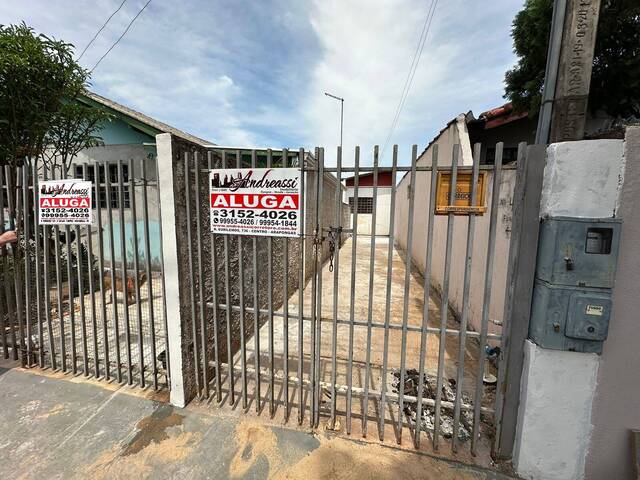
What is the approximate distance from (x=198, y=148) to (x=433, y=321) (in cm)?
418

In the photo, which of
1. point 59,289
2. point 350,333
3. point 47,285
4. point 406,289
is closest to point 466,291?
point 406,289

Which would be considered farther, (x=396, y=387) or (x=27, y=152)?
(x=27, y=152)

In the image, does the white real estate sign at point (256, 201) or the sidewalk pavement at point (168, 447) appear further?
the white real estate sign at point (256, 201)

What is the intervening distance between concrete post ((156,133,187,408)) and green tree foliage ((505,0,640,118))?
8.27 m

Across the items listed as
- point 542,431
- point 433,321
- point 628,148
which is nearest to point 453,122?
point 433,321

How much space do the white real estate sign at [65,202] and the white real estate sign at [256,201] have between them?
4.38ft

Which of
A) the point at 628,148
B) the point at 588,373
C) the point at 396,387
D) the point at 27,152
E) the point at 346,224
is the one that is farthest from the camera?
the point at 346,224

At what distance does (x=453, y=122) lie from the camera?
563 centimetres

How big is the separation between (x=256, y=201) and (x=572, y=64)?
2.88 meters

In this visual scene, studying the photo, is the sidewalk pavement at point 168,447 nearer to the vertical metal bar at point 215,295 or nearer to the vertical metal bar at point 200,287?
the vertical metal bar at point 215,295

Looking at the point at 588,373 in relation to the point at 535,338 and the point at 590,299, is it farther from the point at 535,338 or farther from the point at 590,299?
the point at 590,299

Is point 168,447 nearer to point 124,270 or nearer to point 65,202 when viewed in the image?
point 124,270

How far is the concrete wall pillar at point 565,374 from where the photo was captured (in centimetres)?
160

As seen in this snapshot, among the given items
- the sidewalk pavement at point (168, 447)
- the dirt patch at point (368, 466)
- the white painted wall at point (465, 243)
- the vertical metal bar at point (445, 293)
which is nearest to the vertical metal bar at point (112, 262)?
the sidewalk pavement at point (168, 447)
